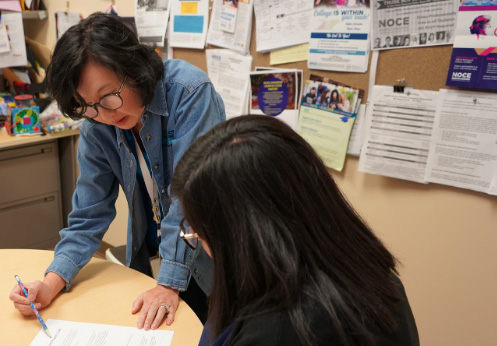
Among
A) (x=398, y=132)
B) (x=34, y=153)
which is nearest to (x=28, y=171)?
(x=34, y=153)

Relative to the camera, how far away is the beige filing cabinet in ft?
8.20

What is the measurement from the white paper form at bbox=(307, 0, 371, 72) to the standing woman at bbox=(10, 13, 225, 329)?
0.61 m

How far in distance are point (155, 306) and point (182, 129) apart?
1.38ft

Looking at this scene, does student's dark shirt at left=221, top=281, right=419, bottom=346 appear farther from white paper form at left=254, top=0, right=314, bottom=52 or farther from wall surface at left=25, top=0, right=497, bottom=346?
white paper form at left=254, top=0, right=314, bottom=52

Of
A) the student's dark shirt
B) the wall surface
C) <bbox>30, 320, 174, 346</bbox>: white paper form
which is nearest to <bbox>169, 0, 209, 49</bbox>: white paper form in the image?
the wall surface

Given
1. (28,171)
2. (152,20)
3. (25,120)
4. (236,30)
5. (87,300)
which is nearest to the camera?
(87,300)

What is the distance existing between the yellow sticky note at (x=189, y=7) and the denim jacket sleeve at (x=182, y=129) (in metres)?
0.99

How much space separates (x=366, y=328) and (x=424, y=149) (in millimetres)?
1029

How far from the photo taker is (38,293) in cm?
112

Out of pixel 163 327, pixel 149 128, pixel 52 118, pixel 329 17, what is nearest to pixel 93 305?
pixel 163 327

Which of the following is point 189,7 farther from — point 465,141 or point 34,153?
point 465,141

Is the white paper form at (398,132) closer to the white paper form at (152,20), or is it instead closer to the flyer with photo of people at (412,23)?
the flyer with photo of people at (412,23)

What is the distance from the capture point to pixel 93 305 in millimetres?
1145

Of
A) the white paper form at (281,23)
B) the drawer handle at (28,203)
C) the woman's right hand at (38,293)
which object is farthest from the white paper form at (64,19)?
the woman's right hand at (38,293)
